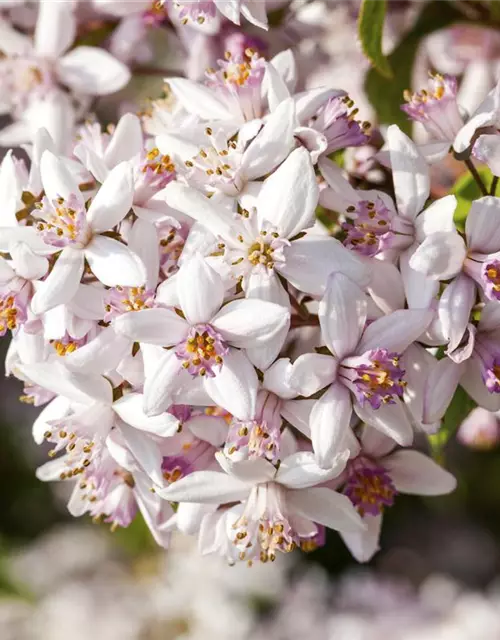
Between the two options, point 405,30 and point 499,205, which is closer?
point 499,205

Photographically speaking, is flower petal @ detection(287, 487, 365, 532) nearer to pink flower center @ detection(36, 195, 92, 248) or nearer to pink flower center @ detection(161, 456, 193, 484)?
pink flower center @ detection(161, 456, 193, 484)

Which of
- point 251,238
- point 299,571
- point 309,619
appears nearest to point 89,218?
point 251,238

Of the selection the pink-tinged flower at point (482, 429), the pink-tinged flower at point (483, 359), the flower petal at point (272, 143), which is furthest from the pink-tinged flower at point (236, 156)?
the pink-tinged flower at point (482, 429)

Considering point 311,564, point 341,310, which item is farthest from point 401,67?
point 311,564

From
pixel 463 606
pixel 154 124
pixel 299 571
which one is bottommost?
pixel 299 571

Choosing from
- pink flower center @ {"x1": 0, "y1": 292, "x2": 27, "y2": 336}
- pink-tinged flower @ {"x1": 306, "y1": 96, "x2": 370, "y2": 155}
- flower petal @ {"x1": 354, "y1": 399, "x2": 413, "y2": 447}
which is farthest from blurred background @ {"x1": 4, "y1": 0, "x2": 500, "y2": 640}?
pink flower center @ {"x1": 0, "y1": 292, "x2": 27, "y2": 336}

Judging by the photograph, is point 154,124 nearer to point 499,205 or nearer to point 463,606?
point 499,205

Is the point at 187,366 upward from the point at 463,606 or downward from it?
upward
